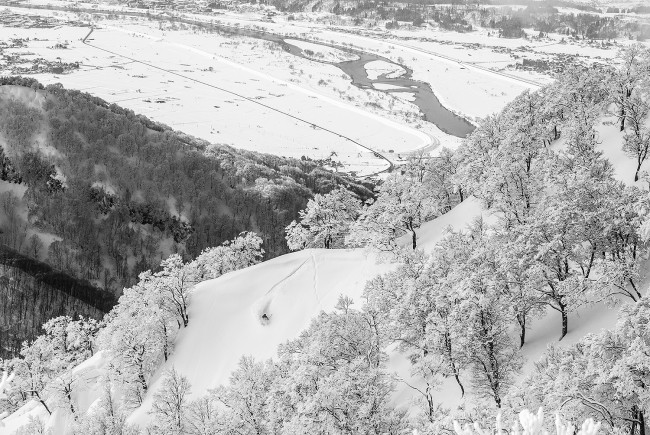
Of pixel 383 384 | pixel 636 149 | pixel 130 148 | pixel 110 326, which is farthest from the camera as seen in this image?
pixel 130 148

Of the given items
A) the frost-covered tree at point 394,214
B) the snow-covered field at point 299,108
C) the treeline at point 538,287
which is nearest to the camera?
the treeline at point 538,287

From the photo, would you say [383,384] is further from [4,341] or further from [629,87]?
[4,341]

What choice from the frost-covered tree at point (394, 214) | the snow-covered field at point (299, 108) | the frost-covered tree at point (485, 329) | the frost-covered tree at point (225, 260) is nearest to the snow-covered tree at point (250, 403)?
the frost-covered tree at point (485, 329)

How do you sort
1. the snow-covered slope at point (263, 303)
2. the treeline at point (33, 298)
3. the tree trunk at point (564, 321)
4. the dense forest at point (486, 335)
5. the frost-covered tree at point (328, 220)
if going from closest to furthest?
1. the dense forest at point (486, 335)
2. the tree trunk at point (564, 321)
3. the snow-covered slope at point (263, 303)
4. the frost-covered tree at point (328, 220)
5. the treeline at point (33, 298)

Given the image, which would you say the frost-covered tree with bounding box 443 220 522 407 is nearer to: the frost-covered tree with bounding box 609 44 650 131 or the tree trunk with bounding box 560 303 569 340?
the tree trunk with bounding box 560 303 569 340

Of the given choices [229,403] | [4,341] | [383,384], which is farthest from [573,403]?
[4,341]

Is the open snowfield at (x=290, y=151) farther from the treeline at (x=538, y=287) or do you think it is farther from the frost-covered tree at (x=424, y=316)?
the frost-covered tree at (x=424, y=316)

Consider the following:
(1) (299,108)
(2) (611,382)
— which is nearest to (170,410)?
(2) (611,382)

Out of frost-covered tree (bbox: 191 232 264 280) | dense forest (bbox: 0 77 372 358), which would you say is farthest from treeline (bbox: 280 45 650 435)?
dense forest (bbox: 0 77 372 358)
